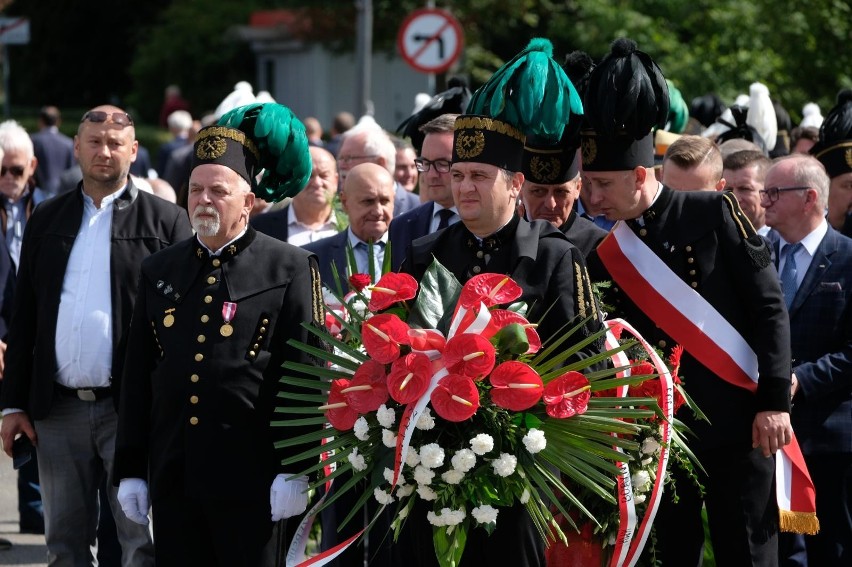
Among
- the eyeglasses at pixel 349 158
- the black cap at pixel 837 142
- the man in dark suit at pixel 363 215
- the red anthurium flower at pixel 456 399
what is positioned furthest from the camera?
the eyeglasses at pixel 349 158

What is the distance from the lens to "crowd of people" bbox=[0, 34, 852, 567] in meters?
4.99

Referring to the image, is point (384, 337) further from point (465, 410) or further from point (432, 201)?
point (432, 201)

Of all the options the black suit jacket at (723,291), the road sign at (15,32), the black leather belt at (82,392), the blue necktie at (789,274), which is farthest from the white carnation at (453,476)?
the road sign at (15,32)

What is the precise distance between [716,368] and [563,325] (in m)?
0.95

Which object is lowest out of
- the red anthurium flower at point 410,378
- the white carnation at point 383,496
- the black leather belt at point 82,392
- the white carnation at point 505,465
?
the black leather belt at point 82,392

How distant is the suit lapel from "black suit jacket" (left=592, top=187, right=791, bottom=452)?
3.84 feet

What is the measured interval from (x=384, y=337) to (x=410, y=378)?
0.56 ft

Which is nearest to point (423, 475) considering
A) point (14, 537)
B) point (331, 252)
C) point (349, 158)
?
point (331, 252)

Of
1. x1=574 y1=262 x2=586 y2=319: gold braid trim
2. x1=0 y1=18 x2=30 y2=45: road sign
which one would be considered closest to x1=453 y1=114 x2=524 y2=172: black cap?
x1=574 y1=262 x2=586 y2=319: gold braid trim

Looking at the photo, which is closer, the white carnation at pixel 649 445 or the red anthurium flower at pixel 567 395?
the red anthurium flower at pixel 567 395

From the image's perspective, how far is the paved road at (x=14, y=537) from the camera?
787 cm

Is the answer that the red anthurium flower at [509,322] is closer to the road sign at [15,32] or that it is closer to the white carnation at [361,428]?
the white carnation at [361,428]

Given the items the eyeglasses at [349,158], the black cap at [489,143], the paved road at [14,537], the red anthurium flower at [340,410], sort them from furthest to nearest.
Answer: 1. the eyeglasses at [349,158]
2. the paved road at [14,537]
3. the black cap at [489,143]
4. the red anthurium flower at [340,410]

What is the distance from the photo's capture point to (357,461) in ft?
15.0
